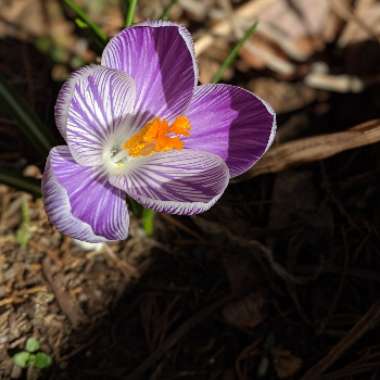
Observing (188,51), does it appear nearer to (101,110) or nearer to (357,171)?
(101,110)

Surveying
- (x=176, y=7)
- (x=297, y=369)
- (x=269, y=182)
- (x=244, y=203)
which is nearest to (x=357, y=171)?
(x=269, y=182)

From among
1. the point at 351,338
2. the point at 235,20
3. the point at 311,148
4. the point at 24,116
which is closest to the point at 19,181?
the point at 24,116

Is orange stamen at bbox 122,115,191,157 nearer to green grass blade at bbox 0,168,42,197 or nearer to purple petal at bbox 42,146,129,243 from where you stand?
purple petal at bbox 42,146,129,243

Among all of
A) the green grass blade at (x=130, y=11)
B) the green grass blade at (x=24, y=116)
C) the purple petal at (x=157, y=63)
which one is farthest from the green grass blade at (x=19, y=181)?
the green grass blade at (x=130, y=11)

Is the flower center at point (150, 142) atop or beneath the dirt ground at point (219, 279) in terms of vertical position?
atop

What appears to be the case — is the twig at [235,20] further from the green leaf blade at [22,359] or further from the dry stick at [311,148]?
the green leaf blade at [22,359]

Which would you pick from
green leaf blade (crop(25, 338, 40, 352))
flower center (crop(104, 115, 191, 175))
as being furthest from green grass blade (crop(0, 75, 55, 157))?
green leaf blade (crop(25, 338, 40, 352))

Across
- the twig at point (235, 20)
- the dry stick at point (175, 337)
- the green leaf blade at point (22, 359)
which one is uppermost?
the twig at point (235, 20)
